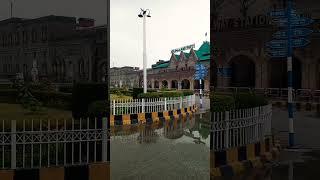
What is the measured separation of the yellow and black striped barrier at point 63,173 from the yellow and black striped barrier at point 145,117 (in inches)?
202

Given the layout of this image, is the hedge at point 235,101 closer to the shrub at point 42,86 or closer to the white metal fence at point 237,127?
the white metal fence at point 237,127

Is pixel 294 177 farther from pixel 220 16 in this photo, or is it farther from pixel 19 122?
pixel 19 122

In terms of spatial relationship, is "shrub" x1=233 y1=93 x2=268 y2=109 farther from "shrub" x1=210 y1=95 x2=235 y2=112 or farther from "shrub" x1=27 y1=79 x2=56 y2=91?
"shrub" x1=27 y1=79 x2=56 y2=91

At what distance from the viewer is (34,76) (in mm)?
3135

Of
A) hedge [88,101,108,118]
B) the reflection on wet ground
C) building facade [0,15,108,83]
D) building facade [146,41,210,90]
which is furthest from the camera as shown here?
building facade [146,41,210,90]

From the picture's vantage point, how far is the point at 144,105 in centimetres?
916

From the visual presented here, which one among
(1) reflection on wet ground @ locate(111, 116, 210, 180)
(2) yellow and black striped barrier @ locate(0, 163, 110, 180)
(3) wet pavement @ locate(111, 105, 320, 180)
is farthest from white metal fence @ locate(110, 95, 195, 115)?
(2) yellow and black striped barrier @ locate(0, 163, 110, 180)

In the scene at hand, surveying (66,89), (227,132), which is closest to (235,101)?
(227,132)

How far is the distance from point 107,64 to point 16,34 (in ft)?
3.01

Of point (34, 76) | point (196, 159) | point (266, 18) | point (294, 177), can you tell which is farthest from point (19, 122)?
point (266, 18)

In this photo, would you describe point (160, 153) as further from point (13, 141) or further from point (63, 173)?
point (13, 141)

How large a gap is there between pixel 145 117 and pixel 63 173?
5986mm

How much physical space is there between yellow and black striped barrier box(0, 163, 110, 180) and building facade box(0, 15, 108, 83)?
2.85 feet

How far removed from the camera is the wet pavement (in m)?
Answer: 3.97
